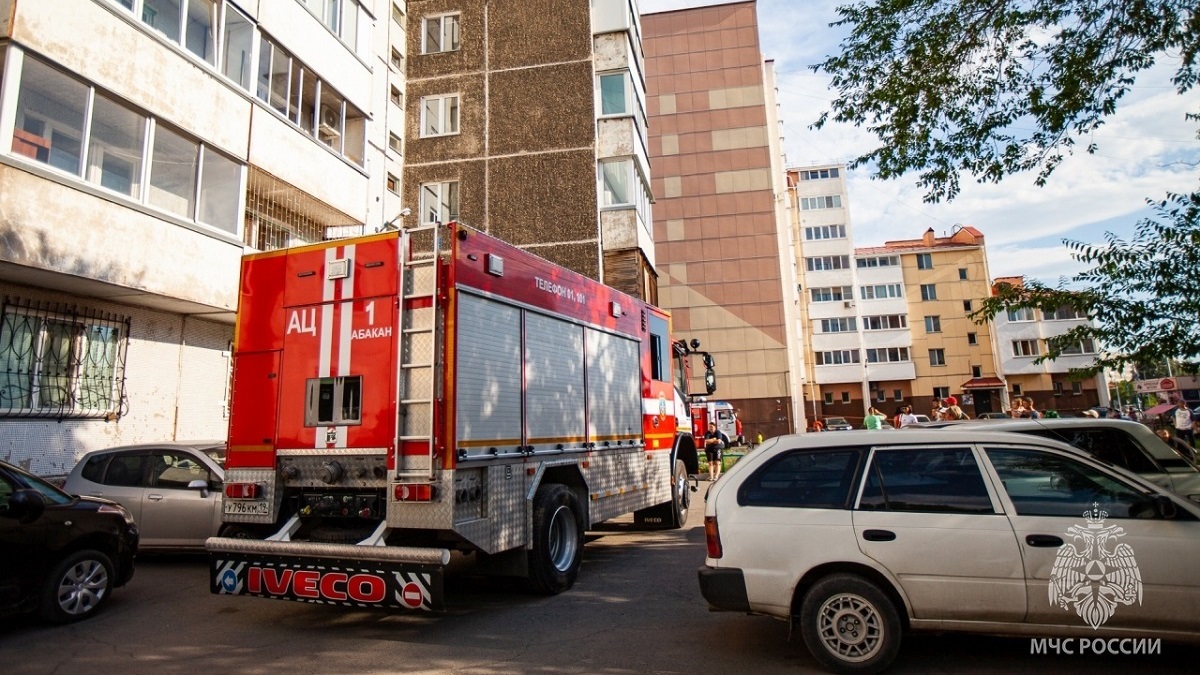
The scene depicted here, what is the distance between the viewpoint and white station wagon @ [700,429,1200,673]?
4117mm

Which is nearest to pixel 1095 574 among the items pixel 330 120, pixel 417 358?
pixel 417 358

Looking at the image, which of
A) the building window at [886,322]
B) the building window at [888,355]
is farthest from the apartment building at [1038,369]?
the building window at [888,355]

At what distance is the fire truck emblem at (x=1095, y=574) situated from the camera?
4.09m

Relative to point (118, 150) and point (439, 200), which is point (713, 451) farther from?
point (118, 150)

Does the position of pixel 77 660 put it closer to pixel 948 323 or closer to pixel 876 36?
pixel 876 36

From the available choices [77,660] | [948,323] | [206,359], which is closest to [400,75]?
[206,359]

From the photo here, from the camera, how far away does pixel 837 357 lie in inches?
2112

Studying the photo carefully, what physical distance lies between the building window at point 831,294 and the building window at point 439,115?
38925 mm

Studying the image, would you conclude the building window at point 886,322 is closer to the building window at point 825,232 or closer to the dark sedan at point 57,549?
the building window at point 825,232

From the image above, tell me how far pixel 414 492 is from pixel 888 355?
53.6 m

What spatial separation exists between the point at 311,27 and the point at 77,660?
1380 cm

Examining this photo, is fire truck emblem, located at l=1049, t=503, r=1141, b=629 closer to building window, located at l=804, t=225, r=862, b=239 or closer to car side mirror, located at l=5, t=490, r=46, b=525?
car side mirror, located at l=5, t=490, r=46, b=525

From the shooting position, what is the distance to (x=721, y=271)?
4716cm

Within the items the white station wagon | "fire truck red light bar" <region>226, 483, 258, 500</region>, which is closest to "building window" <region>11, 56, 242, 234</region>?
"fire truck red light bar" <region>226, 483, 258, 500</region>
